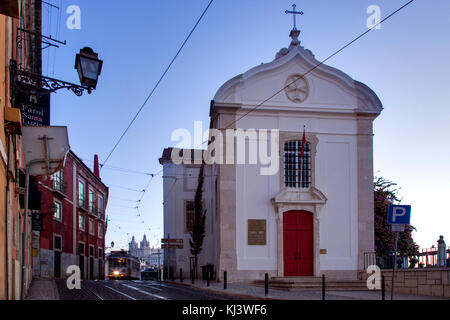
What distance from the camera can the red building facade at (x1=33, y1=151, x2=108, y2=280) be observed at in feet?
97.5

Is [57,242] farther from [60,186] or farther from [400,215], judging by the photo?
[400,215]

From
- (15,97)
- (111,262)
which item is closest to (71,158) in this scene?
(111,262)

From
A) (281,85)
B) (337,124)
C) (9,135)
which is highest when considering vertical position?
(281,85)

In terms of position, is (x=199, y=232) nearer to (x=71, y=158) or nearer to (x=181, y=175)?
(x=181, y=175)

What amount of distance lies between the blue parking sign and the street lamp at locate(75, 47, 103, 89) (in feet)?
25.4

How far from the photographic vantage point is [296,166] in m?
24.6

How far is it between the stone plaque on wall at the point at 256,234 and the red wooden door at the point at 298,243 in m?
1.03

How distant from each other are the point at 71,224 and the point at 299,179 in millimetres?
18068

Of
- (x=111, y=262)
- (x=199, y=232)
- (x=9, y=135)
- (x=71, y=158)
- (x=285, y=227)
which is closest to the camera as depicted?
(x=9, y=135)

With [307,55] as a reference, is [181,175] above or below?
below

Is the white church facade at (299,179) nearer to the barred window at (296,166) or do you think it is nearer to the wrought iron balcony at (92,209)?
the barred window at (296,166)

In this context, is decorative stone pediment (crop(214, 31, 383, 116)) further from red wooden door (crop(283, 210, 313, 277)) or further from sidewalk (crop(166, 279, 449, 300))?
sidewalk (crop(166, 279, 449, 300))

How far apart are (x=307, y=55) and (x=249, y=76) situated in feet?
10.3
